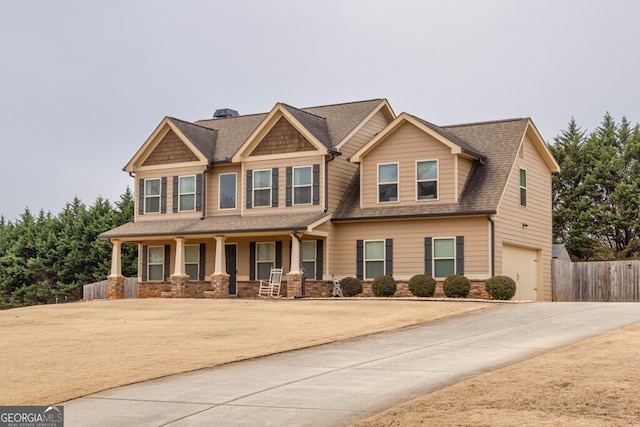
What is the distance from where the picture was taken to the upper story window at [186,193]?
130 feet

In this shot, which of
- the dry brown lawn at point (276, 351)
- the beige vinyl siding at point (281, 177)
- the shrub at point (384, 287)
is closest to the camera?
the dry brown lawn at point (276, 351)

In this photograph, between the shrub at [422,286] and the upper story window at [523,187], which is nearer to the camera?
the shrub at [422,286]

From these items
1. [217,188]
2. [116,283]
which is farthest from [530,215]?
[116,283]

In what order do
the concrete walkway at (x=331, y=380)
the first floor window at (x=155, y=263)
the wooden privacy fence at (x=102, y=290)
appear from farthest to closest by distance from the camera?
the wooden privacy fence at (x=102, y=290), the first floor window at (x=155, y=263), the concrete walkway at (x=331, y=380)

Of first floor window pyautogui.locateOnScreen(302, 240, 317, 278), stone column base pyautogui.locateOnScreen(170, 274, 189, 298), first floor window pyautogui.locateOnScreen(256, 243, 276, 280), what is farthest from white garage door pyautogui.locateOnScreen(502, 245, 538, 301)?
stone column base pyautogui.locateOnScreen(170, 274, 189, 298)

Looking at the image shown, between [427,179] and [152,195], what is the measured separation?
43.4ft

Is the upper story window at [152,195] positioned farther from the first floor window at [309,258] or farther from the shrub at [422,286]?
the shrub at [422,286]

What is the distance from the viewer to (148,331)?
74.1 feet

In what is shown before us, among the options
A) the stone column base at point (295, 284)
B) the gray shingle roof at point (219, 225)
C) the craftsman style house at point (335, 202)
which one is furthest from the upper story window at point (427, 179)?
the stone column base at point (295, 284)

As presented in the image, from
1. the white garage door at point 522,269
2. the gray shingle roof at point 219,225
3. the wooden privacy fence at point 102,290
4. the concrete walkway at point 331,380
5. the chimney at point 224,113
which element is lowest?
the concrete walkway at point 331,380

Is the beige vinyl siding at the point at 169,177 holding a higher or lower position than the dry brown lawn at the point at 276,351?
higher

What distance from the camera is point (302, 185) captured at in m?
36.6

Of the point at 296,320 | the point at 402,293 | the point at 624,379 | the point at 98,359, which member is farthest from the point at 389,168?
the point at 624,379

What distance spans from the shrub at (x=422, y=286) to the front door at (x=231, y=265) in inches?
330
